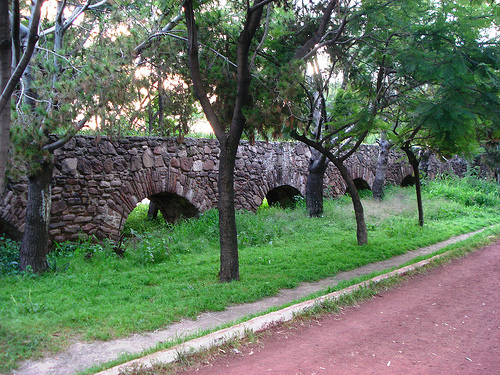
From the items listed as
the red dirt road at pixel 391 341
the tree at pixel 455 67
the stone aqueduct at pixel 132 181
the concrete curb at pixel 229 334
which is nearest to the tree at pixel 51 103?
the stone aqueduct at pixel 132 181

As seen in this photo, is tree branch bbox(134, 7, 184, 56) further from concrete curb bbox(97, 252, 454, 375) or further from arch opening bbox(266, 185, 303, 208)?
arch opening bbox(266, 185, 303, 208)

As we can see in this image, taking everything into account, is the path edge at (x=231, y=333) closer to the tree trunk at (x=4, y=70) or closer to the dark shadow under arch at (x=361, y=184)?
the tree trunk at (x=4, y=70)

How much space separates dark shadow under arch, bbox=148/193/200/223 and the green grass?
66 cm

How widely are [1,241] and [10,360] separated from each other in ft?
15.8

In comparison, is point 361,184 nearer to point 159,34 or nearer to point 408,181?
point 408,181

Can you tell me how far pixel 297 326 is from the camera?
4605 mm

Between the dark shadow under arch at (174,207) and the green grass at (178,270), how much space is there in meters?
0.66

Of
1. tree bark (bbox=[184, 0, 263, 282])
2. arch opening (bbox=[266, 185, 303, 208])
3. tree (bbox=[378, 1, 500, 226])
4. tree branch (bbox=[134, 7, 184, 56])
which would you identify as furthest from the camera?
arch opening (bbox=[266, 185, 303, 208])

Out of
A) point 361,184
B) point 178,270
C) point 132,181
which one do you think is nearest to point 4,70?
point 178,270

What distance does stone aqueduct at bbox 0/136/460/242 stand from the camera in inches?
316

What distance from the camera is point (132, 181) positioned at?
9125mm

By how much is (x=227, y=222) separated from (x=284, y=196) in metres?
8.60

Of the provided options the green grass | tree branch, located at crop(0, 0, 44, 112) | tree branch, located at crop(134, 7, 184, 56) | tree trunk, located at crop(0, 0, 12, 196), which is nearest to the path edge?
the green grass

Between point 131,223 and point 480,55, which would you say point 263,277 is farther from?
point 131,223
